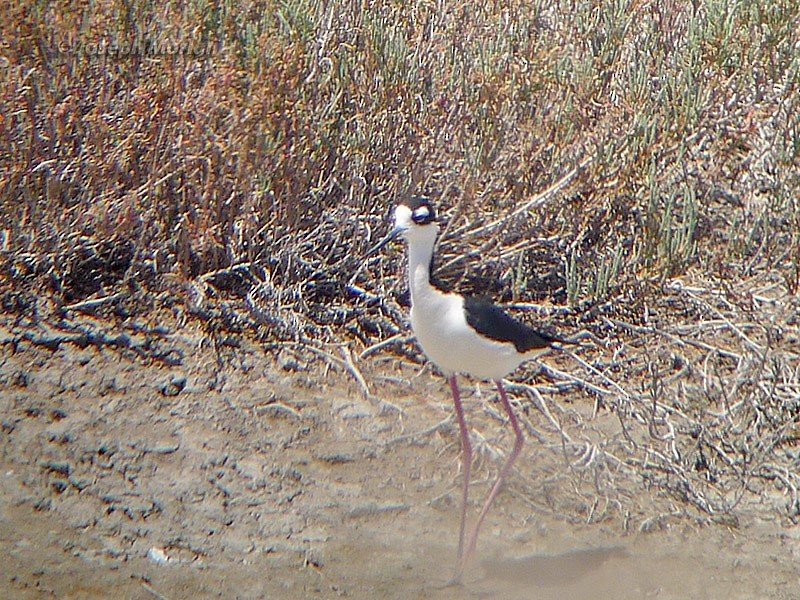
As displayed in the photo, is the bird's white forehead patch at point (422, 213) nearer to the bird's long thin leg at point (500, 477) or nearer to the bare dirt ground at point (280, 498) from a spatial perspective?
the bird's long thin leg at point (500, 477)

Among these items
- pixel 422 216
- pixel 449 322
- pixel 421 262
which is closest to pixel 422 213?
pixel 422 216

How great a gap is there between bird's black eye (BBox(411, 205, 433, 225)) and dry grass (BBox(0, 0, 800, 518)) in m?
0.85

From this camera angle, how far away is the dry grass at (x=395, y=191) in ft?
11.9

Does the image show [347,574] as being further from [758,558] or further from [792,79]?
[792,79]

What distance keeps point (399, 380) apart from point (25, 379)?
1.24 m

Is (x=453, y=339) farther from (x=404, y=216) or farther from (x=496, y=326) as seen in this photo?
(x=404, y=216)

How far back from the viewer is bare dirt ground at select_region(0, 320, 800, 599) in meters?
2.94

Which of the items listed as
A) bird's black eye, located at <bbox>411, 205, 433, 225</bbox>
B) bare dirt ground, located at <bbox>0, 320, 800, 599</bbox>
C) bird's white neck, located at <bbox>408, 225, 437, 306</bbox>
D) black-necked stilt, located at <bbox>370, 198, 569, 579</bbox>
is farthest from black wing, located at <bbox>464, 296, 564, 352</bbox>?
bare dirt ground, located at <bbox>0, 320, 800, 599</bbox>

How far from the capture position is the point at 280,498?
3.21m

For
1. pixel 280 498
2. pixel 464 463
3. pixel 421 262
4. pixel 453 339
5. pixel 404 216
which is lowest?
pixel 280 498

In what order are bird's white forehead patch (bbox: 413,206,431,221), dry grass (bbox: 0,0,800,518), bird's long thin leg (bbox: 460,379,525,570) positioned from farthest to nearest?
dry grass (bbox: 0,0,800,518) → bird's long thin leg (bbox: 460,379,525,570) → bird's white forehead patch (bbox: 413,206,431,221)

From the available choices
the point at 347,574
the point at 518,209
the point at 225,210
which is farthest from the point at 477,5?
the point at 347,574

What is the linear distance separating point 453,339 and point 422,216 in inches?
13.8

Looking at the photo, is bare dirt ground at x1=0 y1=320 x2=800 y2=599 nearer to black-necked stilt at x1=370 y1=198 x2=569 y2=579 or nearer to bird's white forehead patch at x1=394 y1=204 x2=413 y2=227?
black-necked stilt at x1=370 y1=198 x2=569 y2=579
